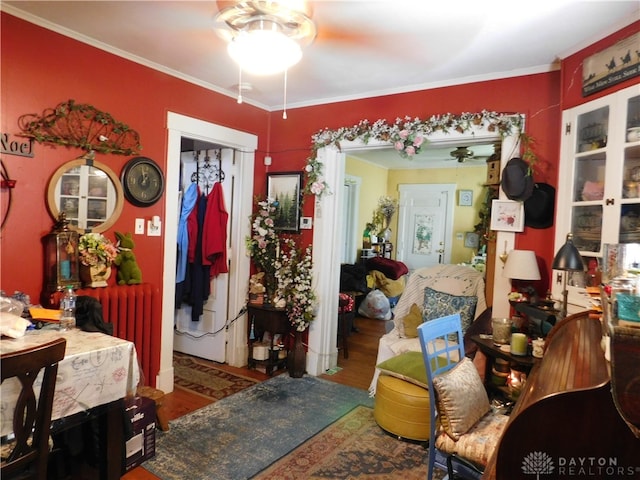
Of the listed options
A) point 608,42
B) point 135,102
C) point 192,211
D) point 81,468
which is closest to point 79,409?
point 81,468

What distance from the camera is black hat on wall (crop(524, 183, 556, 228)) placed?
8.85ft

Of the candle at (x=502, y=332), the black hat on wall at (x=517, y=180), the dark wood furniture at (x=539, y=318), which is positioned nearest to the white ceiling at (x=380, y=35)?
the black hat on wall at (x=517, y=180)

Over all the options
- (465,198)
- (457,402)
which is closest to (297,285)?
(457,402)

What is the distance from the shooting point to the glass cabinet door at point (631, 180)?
201 cm

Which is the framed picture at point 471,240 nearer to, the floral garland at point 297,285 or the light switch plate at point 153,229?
the floral garland at point 297,285

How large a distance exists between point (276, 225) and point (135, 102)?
1.60 meters

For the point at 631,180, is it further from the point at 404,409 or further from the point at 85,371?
the point at 85,371

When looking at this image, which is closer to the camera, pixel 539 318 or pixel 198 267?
pixel 539 318

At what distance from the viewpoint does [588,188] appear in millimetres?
2328

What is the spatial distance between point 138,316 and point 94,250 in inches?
22.9

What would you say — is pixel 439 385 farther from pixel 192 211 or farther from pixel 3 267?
pixel 192 211

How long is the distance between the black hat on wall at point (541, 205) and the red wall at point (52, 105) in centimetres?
269

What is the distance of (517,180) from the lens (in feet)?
8.98

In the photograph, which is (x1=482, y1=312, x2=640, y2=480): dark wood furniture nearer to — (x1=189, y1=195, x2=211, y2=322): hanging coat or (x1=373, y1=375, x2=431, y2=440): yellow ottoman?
(x1=373, y1=375, x2=431, y2=440): yellow ottoman
